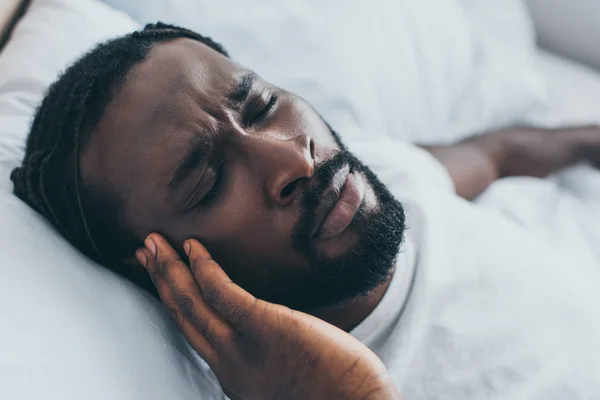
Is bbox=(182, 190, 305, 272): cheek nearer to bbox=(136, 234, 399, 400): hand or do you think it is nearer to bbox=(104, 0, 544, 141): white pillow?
bbox=(136, 234, 399, 400): hand

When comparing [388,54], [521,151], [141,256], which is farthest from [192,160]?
[521,151]

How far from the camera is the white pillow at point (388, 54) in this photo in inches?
46.1

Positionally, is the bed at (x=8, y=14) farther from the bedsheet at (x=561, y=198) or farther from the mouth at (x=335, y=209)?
the bedsheet at (x=561, y=198)

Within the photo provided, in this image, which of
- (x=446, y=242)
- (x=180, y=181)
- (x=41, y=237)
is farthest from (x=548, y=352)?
(x=41, y=237)

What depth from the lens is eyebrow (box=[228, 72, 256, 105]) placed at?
0.79 meters

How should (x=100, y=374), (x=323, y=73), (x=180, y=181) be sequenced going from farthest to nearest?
(x=323, y=73)
(x=180, y=181)
(x=100, y=374)

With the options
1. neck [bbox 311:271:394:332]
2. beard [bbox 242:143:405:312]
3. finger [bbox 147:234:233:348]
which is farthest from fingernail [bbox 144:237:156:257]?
neck [bbox 311:271:394:332]

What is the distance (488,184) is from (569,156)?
0.21 meters

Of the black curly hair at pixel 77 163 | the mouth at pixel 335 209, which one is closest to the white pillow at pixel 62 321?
the black curly hair at pixel 77 163

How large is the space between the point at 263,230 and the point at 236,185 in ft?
0.22

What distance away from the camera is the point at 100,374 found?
62 cm

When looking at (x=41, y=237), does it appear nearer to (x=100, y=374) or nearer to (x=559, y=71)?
(x=100, y=374)

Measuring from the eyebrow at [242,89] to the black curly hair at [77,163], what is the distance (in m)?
0.14

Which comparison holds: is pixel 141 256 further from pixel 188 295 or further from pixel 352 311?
pixel 352 311
